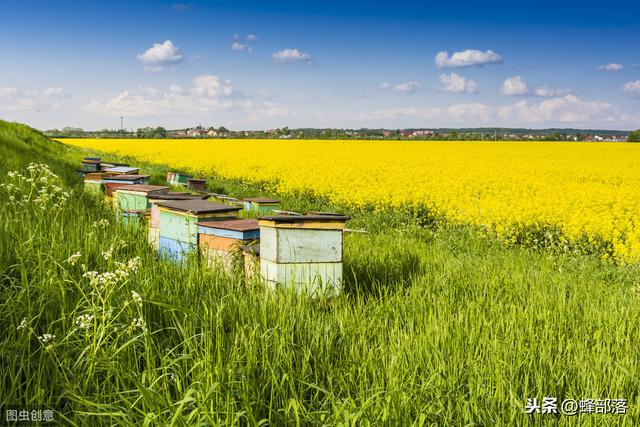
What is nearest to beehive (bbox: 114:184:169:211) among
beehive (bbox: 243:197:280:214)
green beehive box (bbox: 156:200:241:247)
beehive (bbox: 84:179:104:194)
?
beehive (bbox: 84:179:104:194)

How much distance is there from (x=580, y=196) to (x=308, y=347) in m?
13.7

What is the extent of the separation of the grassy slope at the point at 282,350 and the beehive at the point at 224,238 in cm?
43

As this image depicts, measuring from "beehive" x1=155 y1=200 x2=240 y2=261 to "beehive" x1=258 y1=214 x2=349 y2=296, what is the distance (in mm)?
986

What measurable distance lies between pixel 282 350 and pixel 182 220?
2663 mm

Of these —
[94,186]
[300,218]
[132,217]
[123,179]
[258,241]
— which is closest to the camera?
[300,218]

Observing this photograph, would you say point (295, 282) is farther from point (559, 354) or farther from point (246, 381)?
point (559, 354)

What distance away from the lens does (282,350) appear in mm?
2875

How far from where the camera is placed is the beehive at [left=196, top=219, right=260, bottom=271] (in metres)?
4.67

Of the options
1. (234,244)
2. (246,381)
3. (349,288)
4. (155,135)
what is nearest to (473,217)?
(349,288)

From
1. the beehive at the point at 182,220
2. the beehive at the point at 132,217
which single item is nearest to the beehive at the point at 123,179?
the beehive at the point at 132,217

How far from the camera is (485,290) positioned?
446 centimetres

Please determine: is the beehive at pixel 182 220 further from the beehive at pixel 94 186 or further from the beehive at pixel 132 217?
the beehive at pixel 94 186

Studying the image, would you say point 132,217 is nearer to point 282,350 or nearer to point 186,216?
point 186,216

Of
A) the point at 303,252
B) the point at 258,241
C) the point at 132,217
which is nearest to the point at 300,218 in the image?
the point at 303,252
